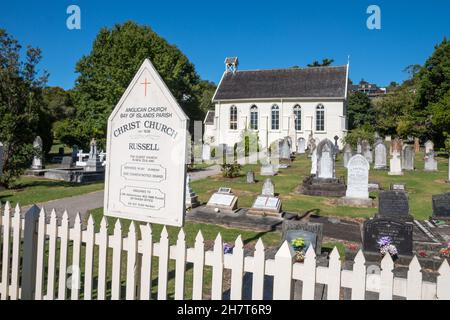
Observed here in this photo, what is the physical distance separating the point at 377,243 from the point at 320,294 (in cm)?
244

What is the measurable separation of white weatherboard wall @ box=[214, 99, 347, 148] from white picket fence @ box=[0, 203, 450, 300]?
36.6m

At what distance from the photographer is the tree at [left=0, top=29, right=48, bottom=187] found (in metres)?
14.6

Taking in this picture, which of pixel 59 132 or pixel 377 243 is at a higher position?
pixel 59 132

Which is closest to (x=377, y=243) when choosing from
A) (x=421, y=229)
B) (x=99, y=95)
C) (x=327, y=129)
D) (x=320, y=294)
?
(x=320, y=294)

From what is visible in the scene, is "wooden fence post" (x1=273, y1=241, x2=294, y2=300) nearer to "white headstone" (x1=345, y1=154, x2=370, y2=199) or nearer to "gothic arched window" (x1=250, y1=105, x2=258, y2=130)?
"white headstone" (x1=345, y1=154, x2=370, y2=199)

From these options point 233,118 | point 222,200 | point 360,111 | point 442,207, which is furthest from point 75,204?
point 360,111

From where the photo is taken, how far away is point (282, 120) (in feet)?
137

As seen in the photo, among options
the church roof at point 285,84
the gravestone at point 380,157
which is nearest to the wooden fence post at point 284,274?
the gravestone at point 380,157

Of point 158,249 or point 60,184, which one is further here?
point 60,184

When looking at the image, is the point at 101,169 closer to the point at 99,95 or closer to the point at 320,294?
the point at 99,95

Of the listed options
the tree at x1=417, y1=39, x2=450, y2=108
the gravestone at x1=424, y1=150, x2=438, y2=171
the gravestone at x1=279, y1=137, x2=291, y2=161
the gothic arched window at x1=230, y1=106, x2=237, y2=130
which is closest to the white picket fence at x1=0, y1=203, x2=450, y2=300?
the gravestone at x1=424, y1=150, x2=438, y2=171

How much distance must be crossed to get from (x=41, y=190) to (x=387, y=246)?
14659mm

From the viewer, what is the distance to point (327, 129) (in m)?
40.2
